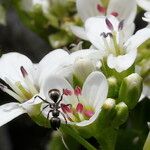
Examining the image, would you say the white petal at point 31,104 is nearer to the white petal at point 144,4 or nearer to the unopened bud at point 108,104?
the unopened bud at point 108,104

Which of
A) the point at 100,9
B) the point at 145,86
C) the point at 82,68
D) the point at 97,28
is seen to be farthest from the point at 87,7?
the point at 82,68

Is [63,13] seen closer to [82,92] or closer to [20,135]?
[82,92]

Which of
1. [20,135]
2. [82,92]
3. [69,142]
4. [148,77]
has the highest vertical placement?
[82,92]

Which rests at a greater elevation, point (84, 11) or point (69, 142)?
point (84, 11)

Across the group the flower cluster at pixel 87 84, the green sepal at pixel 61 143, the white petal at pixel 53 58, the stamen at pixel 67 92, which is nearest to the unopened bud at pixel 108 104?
the flower cluster at pixel 87 84

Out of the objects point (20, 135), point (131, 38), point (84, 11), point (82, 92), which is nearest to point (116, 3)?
point (84, 11)

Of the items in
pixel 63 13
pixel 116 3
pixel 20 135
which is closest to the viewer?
pixel 116 3

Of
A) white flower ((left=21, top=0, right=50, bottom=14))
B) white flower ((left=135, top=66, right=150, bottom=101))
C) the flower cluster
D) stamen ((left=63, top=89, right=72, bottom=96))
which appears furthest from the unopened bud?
white flower ((left=21, top=0, right=50, bottom=14))
